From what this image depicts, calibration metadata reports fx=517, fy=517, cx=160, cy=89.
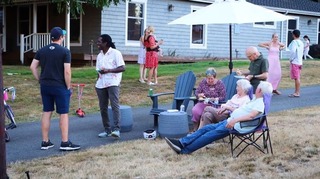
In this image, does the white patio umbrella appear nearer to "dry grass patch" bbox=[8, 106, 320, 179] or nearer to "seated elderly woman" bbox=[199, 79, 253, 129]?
"seated elderly woman" bbox=[199, 79, 253, 129]

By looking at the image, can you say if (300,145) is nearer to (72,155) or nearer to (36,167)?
(72,155)

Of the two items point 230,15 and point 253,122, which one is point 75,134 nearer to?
point 253,122

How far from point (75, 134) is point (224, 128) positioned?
9.51 feet

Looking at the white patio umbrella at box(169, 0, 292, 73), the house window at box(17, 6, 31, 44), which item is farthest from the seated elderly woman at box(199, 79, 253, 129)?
the house window at box(17, 6, 31, 44)

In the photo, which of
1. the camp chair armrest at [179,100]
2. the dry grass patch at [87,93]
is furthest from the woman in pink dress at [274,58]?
the camp chair armrest at [179,100]

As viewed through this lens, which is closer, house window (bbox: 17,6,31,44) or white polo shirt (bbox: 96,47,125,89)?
white polo shirt (bbox: 96,47,125,89)

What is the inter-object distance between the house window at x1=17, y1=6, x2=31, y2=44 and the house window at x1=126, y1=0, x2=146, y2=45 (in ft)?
17.1

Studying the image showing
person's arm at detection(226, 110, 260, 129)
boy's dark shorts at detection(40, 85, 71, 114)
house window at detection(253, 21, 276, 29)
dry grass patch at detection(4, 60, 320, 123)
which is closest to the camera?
person's arm at detection(226, 110, 260, 129)

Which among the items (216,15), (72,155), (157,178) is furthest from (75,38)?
(157,178)

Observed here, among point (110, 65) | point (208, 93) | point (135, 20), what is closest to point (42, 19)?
point (135, 20)

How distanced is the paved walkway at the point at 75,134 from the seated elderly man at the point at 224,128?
4.81 feet

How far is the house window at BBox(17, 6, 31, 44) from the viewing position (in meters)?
23.5

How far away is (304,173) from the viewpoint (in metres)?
5.76

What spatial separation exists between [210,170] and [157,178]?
0.67 m
